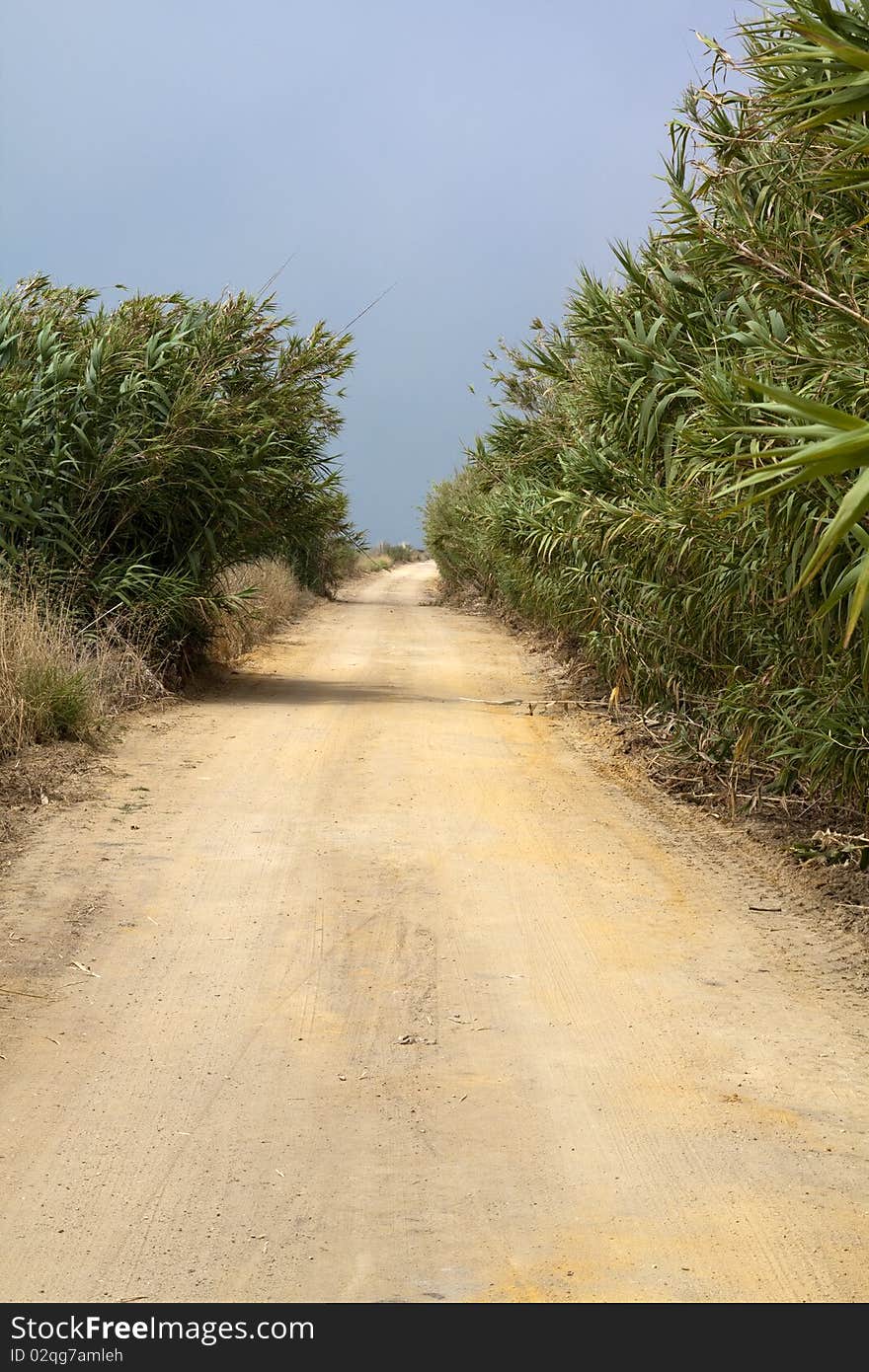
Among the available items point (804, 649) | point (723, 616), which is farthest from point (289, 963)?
point (723, 616)

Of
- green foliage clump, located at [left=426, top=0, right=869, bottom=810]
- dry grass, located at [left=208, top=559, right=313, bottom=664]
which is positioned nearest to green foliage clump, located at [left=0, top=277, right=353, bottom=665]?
dry grass, located at [left=208, top=559, right=313, bottom=664]

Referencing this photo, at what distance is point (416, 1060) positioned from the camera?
14.8 feet

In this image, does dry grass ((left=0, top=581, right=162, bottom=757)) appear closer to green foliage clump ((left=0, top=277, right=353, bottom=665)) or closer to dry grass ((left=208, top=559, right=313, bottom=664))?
green foliage clump ((left=0, top=277, right=353, bottom=665))

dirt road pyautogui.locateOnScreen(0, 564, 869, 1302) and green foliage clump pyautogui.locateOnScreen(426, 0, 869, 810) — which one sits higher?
green foliage clump pyautogui.locateOnScreen(426, 0, 869, 810)

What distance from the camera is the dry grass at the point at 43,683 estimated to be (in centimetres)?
889

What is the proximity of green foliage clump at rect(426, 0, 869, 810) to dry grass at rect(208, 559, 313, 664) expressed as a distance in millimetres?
4091

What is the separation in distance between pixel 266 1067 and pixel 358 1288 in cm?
136

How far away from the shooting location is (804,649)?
7199mm

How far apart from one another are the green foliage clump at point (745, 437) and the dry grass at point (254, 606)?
4091 mm

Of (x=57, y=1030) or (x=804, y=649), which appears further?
(x=804, y=649)

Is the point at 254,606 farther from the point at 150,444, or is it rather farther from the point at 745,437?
the point at 745,437

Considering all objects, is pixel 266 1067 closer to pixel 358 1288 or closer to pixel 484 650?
pixel 358 1288

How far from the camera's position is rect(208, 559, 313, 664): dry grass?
50.2 feet

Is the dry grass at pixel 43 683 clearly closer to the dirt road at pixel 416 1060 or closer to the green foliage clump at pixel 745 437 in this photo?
the dirt road at pixel 416 1060
